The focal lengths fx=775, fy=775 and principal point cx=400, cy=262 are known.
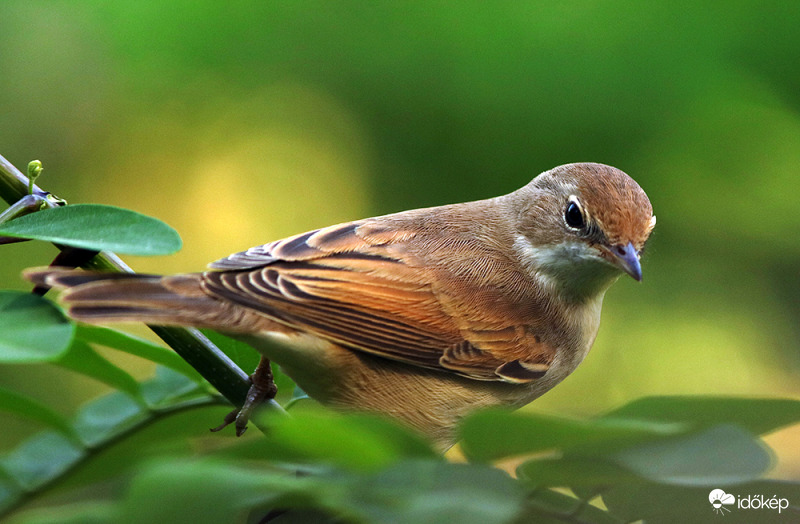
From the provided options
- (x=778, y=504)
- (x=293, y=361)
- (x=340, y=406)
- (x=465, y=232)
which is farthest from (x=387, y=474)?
(x=465, y=232)

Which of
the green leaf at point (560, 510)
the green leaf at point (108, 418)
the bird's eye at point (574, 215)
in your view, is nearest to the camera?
the green leaf at point (560, 510)

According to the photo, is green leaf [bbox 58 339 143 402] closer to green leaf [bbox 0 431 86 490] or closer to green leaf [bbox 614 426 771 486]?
green leaf [bbox 0 431 86 490]

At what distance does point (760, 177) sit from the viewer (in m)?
3.66

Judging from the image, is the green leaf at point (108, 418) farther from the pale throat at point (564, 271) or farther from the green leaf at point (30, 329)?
the pale throat at point (564, 271)

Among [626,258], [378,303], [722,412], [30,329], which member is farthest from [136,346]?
[626,258]

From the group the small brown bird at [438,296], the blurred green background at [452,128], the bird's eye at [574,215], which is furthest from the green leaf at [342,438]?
the blurred green background at [452,128]

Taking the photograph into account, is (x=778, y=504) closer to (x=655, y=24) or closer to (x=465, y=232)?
(x=465, y=232)

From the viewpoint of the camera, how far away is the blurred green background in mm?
3424

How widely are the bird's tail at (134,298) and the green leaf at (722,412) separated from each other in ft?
2.16

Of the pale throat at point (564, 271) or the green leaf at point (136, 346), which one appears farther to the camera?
the pale throat at point (564, 271)

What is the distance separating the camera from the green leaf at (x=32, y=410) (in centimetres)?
86

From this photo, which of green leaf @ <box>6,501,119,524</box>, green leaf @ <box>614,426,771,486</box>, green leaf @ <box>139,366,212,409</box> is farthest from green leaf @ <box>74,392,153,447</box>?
green leaf @ <box>614,426,771,486</box>

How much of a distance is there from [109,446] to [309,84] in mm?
3004

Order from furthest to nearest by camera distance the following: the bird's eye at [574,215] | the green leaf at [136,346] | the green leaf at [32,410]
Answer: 1. the bird's eye at [574,215]
2. the green leaf at [136,346]
3. the green leaf at [32,410]
